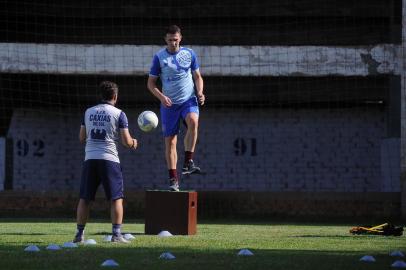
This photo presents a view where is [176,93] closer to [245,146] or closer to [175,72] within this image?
[175,72]

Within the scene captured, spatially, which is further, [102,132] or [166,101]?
[166,101]

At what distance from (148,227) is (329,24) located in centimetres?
1063

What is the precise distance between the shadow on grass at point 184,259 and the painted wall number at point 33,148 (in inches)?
549

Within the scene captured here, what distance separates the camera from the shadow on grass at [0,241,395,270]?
309 inches

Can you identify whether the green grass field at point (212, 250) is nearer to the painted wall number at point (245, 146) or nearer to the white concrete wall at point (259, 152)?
the white concrete wall at point (259, 152)

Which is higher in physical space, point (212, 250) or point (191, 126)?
point (191, 126)

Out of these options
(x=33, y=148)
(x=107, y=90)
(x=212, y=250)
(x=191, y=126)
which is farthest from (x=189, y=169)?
(x=33, y=148)

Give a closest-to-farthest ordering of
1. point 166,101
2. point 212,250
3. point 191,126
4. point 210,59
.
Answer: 1. point 212,250
2. point 166,101
3. point 191,126
4. point 210,59

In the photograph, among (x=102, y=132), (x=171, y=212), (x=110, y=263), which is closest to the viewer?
(x=110, y=263)

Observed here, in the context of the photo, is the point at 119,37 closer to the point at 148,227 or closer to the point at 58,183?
the point at 58,183

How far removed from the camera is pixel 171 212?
11.8 meters

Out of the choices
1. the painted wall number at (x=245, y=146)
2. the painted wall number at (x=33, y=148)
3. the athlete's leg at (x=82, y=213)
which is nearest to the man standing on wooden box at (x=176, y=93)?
the athlete's leg at (x=82, y=213)

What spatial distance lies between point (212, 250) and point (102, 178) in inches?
63.8

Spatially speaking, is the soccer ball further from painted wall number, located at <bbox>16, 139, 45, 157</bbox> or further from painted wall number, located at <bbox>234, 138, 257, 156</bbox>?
painted wall number, located at <bbox>16, 139, 45, 157</bbox>
